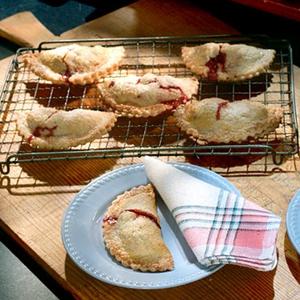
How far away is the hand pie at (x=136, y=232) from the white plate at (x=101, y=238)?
2cm

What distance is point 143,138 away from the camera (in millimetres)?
1611

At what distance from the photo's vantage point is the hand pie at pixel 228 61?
1.79m

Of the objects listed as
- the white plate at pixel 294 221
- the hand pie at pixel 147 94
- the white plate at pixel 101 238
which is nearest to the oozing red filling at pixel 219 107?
the hand pie at pixel 147 94

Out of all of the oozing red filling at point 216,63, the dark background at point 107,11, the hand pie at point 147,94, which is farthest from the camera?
Result: the dark background at point 107,11

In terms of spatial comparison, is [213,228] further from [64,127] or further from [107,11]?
[107,11]

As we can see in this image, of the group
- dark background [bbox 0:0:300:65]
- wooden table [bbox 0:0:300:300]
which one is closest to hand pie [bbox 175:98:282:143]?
wooden table [bbox 0:0:300:300]

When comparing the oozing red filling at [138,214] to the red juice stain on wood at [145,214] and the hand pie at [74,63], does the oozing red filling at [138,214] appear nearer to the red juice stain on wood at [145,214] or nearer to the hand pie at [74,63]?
the red juice stain on wood at [145,214]

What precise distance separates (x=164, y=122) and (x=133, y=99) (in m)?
0.12

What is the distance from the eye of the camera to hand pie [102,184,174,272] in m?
1.21

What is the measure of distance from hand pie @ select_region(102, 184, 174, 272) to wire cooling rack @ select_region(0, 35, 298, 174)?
0.16 meters

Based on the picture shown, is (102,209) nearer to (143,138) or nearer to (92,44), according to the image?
(143,138)

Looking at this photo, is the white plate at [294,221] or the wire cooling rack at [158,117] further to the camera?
the wire cooling rack at [158,117]

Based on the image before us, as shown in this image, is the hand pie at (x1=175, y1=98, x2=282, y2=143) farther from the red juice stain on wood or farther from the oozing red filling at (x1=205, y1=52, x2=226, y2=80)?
the red juice stain on wood

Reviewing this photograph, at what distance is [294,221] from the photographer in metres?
1.26
